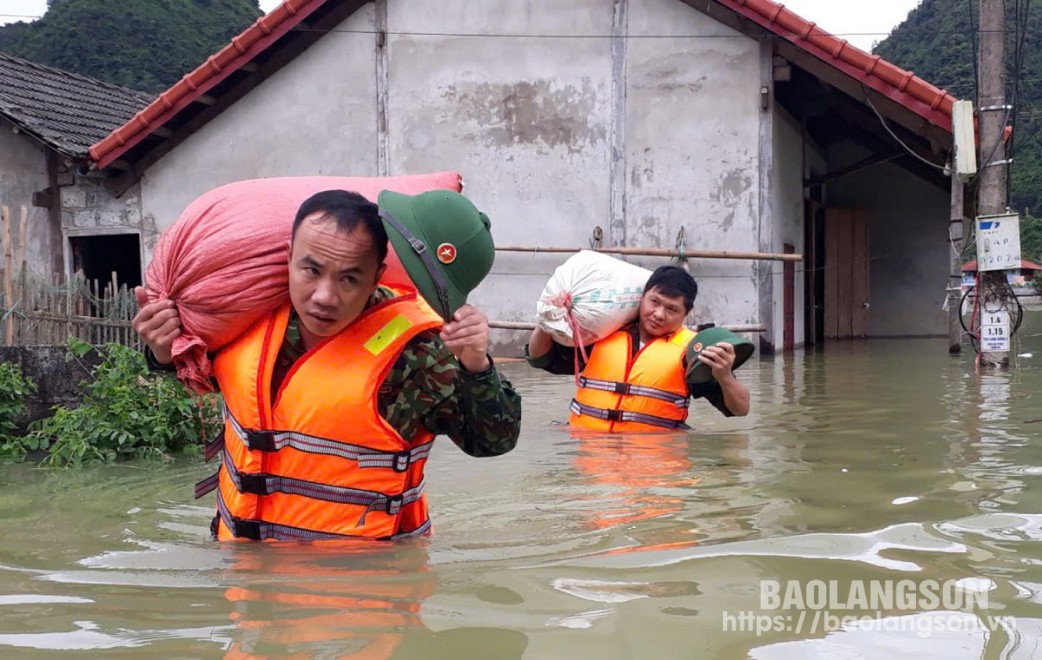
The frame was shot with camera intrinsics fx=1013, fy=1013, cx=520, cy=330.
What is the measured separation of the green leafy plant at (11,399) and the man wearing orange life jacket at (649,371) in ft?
10.3

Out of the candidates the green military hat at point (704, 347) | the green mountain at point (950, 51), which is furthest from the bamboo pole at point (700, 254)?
the green mountain at point (950, 51)

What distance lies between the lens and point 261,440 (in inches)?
101

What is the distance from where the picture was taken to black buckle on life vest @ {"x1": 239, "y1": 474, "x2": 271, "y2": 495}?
2594 millimetres

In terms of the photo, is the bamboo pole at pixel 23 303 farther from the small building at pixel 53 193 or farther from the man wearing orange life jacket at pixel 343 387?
the man wearing orange life jacket at pixel 343 387

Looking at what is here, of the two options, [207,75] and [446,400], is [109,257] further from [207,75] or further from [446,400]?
[446,400]

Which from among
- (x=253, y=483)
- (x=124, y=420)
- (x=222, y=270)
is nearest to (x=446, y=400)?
(x=253, y=483)

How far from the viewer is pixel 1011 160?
9141mm

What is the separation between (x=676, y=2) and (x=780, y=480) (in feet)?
25.3

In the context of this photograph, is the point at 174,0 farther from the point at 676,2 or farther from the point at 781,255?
the point at 781,255

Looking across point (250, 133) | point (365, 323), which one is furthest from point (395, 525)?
point (250, 133)

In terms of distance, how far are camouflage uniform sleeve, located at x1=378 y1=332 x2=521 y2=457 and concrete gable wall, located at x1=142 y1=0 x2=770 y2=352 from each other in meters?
8.12

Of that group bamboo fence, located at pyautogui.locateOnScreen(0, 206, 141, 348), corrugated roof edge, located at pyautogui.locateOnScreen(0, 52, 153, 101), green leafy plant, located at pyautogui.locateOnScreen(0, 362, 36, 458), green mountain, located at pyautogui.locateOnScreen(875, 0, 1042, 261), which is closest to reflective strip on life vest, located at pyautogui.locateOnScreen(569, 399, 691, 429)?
green leafy plant, located at pyautogui.locateOnScreen(0, 362, 36, 458)

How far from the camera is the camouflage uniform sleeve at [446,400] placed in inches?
100

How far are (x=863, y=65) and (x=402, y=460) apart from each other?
805cm
